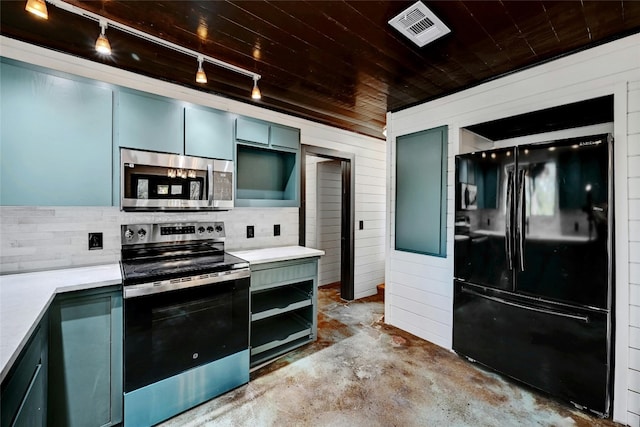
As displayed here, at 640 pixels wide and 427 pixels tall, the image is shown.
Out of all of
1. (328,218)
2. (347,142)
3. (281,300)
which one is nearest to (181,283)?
(281,300)

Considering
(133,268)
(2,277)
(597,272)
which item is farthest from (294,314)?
(597,272)

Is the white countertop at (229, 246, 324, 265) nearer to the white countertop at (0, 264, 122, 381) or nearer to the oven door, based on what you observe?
the oven door

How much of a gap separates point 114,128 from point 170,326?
1.43 metres

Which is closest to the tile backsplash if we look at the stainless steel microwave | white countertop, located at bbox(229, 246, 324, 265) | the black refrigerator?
the stainless steel microwave

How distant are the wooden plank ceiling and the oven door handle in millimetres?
1639

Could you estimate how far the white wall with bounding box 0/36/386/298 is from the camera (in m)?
2.11

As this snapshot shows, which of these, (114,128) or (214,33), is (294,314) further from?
(214,33)

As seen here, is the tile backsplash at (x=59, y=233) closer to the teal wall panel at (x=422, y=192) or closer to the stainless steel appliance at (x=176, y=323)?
the stainless steel appliance at (x=176, y=323)

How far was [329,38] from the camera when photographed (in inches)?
73.7

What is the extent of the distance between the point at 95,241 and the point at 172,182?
72 centimetres

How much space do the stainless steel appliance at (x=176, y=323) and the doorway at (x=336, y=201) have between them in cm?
144

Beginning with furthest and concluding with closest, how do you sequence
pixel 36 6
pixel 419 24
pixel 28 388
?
pixel 419 24, pixel 36 6, pixel 28 388

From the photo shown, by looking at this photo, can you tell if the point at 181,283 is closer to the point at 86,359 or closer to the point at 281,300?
the point at 86,359

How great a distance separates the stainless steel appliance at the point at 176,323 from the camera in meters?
1.72
